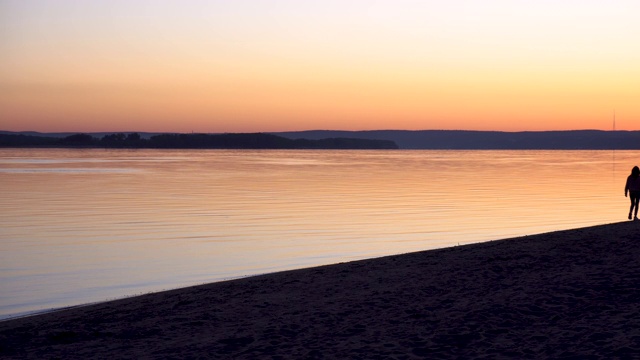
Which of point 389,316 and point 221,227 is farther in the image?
point 221,227

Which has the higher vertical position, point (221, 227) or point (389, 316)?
point (389, 316)

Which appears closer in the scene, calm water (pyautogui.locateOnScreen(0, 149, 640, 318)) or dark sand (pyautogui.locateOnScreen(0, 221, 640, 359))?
dark sand (pyautogui.locateOnScreen(0, 221, 640, 359))

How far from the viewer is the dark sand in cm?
777

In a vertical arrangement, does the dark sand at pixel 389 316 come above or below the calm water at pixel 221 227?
above

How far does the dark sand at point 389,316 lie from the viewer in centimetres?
777

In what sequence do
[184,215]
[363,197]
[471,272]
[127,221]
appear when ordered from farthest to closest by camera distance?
[363,197], [184,215], [127,221], [471,272]

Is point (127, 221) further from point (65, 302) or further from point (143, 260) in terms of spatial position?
point (65, 302)

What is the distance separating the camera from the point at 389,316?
29.7 feet

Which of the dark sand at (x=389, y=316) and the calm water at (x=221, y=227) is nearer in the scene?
the dark sand at (x=389, y=316)

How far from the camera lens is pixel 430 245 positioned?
1928 cm

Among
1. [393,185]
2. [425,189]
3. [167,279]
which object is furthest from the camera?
[393,185]

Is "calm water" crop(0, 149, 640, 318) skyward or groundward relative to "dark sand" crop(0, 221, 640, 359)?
groundward

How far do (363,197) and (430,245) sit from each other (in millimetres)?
17409

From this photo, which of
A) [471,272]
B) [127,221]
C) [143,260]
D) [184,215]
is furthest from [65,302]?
[184,215]
